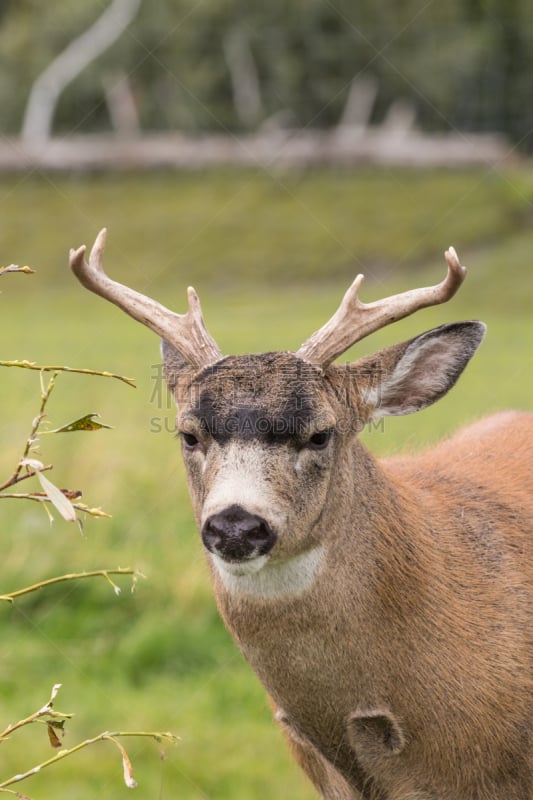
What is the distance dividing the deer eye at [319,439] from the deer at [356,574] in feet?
0.04

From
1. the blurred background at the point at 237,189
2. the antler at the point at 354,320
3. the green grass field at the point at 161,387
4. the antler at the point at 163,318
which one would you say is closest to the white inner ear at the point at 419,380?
the antler at the point at 354,320

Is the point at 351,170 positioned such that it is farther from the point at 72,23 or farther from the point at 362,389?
the point at 362,389

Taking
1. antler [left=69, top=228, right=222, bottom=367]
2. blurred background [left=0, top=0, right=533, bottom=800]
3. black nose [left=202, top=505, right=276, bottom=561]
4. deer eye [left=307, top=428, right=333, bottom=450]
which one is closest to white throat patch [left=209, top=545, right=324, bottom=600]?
black nose [left=202, top=505, right=276, bottom=561]

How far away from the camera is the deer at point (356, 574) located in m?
4.79

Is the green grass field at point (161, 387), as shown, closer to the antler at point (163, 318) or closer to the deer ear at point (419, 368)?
the antler at point (163, 318)

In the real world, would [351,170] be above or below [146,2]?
below

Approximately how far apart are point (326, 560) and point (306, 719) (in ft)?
2.24

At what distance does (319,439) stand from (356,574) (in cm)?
57

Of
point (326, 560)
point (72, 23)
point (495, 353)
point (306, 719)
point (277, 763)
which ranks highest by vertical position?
point (72, 23)

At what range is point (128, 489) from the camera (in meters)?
11.1

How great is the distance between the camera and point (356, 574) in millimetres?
Result: 4977

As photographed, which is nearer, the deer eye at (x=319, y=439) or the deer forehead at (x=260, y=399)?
the deer forehead at (x=260, y=399)

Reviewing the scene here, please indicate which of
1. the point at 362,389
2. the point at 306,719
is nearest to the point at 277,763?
the point at 306,719

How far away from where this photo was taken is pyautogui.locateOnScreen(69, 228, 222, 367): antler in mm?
5254
